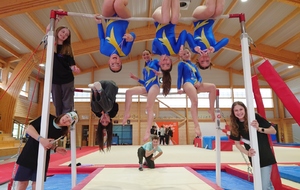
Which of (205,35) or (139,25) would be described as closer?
(205,35)

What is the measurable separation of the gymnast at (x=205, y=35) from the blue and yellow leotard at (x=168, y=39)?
13 cm

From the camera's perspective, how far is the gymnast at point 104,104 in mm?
3119

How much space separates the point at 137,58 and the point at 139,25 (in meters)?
4.59

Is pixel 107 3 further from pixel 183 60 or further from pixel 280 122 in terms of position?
pixel 280 122

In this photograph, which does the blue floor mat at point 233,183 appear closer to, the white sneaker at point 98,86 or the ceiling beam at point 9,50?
the white sneaker at point 98,86

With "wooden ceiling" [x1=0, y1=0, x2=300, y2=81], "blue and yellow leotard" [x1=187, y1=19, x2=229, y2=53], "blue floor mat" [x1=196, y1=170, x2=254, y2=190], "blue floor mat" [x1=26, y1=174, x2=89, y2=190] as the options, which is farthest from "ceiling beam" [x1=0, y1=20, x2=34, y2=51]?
"blue floor mat" [x1=196, y1=170, x2=254, y2=190]

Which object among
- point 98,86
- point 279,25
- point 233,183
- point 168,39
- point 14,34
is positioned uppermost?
point 279,25

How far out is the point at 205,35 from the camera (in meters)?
3.12

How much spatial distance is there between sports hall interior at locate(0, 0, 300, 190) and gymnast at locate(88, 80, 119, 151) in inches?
26.8

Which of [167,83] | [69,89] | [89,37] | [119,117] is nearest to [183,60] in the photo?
[167,83]

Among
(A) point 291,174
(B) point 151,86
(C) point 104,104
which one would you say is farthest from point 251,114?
(A) point 291,174

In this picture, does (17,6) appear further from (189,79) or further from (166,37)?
(189,79)

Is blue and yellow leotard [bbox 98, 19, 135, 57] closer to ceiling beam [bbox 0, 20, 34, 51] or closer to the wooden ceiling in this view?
the wooden ceiling

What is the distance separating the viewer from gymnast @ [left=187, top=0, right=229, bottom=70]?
9.62 ft
